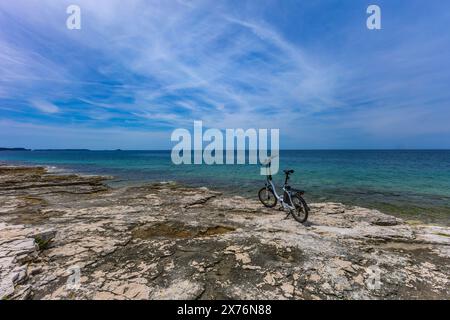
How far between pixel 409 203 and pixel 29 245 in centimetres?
1785

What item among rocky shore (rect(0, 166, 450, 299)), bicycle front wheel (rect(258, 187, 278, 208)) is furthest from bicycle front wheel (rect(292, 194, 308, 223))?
bicycle front wheel (rect(258, 187, 278, 208))

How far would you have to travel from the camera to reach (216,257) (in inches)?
185

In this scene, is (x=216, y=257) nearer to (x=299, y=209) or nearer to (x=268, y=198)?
(x=299, y=209)

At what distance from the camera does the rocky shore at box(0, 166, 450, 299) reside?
11.9ft

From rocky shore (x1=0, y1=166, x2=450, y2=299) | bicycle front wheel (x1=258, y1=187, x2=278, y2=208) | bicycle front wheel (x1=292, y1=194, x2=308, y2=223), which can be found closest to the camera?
rocky shore (x1=0, y1=166, x2=450, y2=299)

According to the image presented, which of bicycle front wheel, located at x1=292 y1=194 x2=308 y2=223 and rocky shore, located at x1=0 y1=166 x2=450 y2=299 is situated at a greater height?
bicycle front wheel, located at x1=292 y1=194 x2=308 y2=223

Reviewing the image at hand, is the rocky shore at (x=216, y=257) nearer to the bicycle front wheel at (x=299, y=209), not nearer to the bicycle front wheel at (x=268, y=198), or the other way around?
the bicycle front wheel at (x=299, y=209)

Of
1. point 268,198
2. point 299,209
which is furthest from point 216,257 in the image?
point 268,198

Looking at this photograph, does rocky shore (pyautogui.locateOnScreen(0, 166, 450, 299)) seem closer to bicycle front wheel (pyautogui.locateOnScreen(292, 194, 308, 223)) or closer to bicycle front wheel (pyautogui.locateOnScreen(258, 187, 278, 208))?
bicycle front wheel (pyautogui.locateOnScreen(292, 194, 308, 223))

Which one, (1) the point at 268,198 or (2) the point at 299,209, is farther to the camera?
(1) the point at 268,198

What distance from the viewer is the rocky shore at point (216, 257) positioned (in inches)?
143

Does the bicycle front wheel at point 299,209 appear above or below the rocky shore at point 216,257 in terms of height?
above

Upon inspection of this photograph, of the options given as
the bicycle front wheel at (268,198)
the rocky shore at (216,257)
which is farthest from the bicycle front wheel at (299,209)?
the bicycle front wheel at (268,198)
